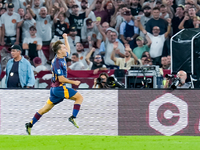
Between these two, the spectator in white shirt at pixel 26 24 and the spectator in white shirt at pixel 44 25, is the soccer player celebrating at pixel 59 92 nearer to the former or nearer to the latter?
the spectator in white shirt at pixel 44 25

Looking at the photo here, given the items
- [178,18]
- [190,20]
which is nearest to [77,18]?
[178,18]

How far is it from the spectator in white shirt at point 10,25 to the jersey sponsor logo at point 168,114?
22.4 ft

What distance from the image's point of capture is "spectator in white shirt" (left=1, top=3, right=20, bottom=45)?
12566 mm

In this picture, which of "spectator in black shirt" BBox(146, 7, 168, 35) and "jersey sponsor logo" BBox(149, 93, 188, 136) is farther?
"spectator in black shirt" BBox(146, 7, 168, 35)

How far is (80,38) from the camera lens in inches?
486

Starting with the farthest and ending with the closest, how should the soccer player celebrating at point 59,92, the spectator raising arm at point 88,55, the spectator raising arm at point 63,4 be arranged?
the spectator raising arm at point 63,4 → the spectator raising arm at point 88,55 → the soccer player celebrating at point 59,92

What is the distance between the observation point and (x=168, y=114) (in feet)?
22.8

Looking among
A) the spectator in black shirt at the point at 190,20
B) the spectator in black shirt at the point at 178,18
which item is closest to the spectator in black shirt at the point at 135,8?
the spectator in black shirt at the point at 178,18

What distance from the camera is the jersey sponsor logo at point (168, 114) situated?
690 cm

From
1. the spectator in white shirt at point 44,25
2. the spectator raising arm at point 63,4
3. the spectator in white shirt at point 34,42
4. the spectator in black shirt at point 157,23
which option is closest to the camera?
the spectator in black shirt at point 157,23

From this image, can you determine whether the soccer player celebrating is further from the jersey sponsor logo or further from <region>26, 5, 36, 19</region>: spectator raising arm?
<region>26, 5, 36, 19</region>: spectator raising arm
